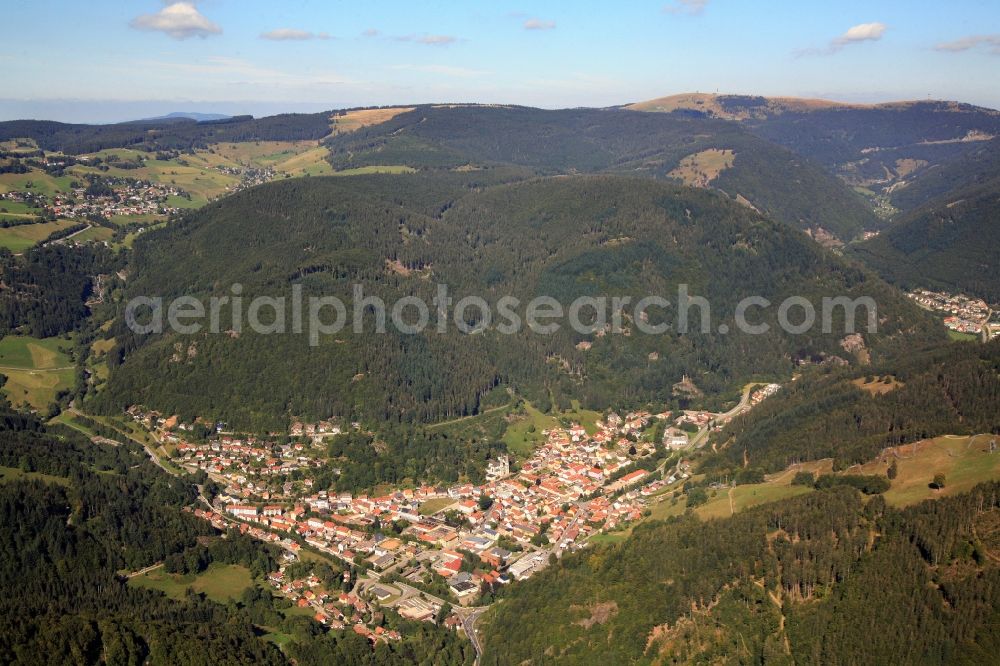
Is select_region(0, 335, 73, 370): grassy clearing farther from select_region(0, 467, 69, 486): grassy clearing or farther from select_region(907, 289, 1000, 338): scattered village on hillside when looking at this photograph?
select_region(907, 289, 1000, 338): scattered village on hillside

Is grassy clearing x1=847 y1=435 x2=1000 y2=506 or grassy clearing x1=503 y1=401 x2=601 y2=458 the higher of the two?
grassy clearing x1=847 y1=435 x2=1000 y2=506

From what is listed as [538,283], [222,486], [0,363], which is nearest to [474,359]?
[538,283]

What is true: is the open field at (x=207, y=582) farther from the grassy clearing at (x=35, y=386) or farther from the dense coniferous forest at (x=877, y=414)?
the grassy clearing at (x=35, y=386)

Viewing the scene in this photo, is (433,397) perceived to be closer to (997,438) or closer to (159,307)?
(159,307)

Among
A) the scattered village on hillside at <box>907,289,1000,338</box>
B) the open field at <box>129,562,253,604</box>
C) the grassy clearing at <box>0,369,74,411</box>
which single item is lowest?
the open field at <box>129,562,253,604</box>

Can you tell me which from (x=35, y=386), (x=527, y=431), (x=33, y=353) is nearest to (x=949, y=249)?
(x=527, y=431)

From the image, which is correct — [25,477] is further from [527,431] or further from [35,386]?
[527,431]

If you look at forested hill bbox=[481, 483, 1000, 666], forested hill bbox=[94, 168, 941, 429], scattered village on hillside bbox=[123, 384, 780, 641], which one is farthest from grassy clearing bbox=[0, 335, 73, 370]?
forested hill bbox=[481, 483, 1000, 666]
